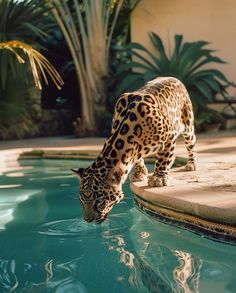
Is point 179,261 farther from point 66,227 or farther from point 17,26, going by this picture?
point 17,26

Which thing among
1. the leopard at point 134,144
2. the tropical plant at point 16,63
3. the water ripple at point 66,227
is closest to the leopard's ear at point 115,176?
the leopard at point 134,144

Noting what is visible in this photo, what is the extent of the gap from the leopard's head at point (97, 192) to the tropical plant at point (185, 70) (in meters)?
7.87

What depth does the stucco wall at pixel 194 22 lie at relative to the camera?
44.0ft

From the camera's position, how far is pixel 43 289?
3467 mm

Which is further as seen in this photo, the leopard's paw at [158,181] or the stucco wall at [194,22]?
the stucco wall at [194,22]

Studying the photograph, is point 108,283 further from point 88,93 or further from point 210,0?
point 210,0

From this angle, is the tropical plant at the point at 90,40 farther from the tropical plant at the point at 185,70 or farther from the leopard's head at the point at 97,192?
the leopard's head at the point at 97,192

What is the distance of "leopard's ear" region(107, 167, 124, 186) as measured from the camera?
452 centimetres

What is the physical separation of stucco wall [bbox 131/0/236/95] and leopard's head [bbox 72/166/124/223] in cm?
940

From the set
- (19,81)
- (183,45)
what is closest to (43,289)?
(19,81)

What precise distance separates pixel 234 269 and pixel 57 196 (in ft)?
10.4

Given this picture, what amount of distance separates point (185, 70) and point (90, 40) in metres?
1.98

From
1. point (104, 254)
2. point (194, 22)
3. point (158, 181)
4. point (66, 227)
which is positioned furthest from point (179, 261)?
point (194, 22)

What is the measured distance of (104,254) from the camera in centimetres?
419
